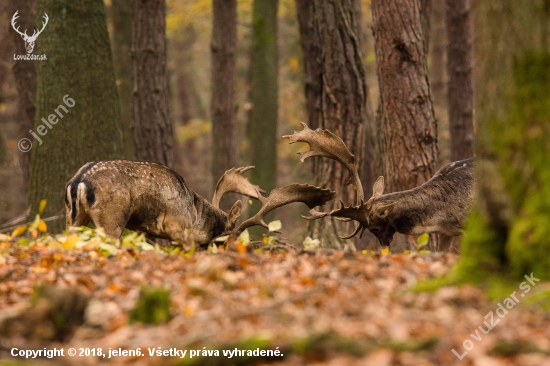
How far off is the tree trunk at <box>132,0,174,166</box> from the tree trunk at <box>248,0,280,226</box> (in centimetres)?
638

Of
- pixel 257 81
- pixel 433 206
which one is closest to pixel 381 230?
pixel 433 206

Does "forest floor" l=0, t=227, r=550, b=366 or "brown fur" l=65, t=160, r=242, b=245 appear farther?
"brown fur" l=65, t=160, r=242, b=245

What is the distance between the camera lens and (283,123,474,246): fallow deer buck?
10062mm

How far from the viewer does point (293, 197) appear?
9992mm

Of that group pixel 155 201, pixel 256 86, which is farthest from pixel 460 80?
pixel 155 201

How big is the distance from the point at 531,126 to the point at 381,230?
526 cm

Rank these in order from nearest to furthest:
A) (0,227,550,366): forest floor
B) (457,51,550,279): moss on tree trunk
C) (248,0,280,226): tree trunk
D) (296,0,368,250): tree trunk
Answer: (0,227,550,366): forest floor < (457,51,550,279): moss on tree trunk < (296,0,368,250): tree trunk < (248,0,280,226): tree trunk

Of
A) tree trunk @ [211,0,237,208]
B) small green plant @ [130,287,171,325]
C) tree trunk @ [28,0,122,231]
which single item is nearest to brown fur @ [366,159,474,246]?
tree trunk @ [28,0,122,231]

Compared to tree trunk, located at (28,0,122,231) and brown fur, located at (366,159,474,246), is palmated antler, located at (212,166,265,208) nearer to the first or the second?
brown fur, located at (366,159,474,246)

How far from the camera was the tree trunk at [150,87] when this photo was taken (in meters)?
13.3

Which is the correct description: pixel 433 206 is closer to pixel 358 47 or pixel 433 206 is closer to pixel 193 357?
pixel 358 47

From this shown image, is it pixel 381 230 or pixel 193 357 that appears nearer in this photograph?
pixel 193 357

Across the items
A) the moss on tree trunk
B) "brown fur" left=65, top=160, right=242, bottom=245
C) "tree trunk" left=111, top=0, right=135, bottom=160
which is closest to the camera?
the moss on tree trunk

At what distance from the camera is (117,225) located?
9.11 meters
